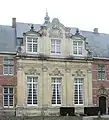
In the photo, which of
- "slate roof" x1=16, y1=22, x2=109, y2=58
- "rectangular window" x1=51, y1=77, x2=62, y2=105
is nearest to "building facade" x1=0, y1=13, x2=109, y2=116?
"rectangular window" x1=51, y1=77, x2=62, y2=105

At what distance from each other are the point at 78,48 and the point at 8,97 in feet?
29.8

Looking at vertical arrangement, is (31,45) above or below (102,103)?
above

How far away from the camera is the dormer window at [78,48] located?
3906 centimetres

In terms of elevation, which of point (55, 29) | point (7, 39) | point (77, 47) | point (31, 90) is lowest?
point (31, 90)

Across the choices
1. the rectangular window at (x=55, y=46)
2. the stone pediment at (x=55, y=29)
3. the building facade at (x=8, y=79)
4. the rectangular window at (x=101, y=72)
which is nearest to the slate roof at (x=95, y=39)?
the rectangular window at (x=101, y=72)

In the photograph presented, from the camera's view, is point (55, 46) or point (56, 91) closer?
point (56, 91)

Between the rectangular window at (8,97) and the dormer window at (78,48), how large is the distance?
7943 mm

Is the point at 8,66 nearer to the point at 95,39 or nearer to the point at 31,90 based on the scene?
the point at 31,90

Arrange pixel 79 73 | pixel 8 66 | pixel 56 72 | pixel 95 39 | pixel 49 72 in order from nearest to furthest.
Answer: pixel 8 66 < pixel 49 72 < pixel 56 72 < pixel 79 73 < pixel 95 39

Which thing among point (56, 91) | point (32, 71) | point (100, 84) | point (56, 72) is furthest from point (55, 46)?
point (100, 84)

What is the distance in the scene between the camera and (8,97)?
36.2m

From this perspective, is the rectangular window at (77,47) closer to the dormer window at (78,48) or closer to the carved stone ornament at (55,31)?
the dormer window at (78,48)

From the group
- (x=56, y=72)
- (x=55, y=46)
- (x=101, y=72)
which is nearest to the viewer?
(x=56, y=72)

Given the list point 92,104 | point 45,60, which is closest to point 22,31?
point 45,60
